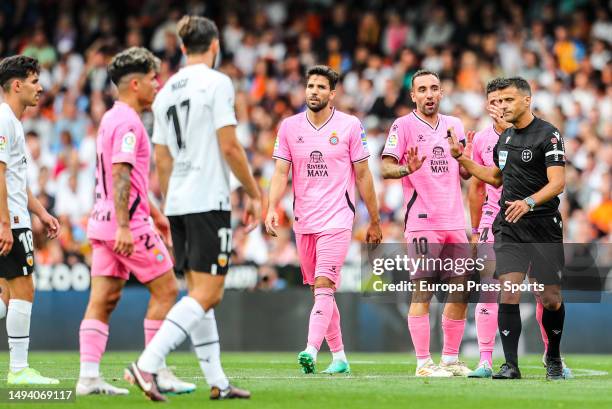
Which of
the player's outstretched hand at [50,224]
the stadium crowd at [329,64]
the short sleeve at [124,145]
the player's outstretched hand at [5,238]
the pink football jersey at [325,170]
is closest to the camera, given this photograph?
the short sleeve at [124,145]

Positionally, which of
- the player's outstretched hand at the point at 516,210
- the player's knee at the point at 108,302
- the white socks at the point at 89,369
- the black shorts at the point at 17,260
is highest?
the player's outstretched hand at the point at 516,210

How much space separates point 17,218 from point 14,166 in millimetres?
442

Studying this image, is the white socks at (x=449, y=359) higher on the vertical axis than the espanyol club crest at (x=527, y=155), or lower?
lower

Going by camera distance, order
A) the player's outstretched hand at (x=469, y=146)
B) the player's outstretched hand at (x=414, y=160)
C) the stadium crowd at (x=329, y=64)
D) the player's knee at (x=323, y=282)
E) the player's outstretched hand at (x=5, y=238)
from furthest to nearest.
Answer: the stadium crowd at (x=329, y=64)
the player's knee at (x=323, y=282)
the player's outstretched hand at (x=469, y=146)
the player's outstretched hand at (x=414, y=160)
the player's outstretched hand at (x=5, y=238)

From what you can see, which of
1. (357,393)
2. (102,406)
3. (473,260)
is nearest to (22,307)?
(102,406)

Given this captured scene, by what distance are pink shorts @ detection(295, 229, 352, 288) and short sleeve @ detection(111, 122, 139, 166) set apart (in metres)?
3.32

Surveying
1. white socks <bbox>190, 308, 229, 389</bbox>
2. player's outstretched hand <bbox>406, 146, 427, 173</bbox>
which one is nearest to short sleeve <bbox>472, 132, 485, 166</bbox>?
player's outstretched hand <bbox>406, 146, 427, 173</bbox>

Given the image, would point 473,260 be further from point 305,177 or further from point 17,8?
point 17,8

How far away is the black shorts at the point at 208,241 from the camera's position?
8273 millimetres

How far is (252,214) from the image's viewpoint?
824 cm

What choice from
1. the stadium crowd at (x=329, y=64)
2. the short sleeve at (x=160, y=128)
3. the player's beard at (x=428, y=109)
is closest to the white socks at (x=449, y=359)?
the player's beard at (x=428, y=109)

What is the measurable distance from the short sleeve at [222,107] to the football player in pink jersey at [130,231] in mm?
710

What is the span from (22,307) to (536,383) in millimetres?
4376

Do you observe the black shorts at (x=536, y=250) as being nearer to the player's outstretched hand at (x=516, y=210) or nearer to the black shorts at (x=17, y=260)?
the player's outstretched hand at (x=516, y=210)
